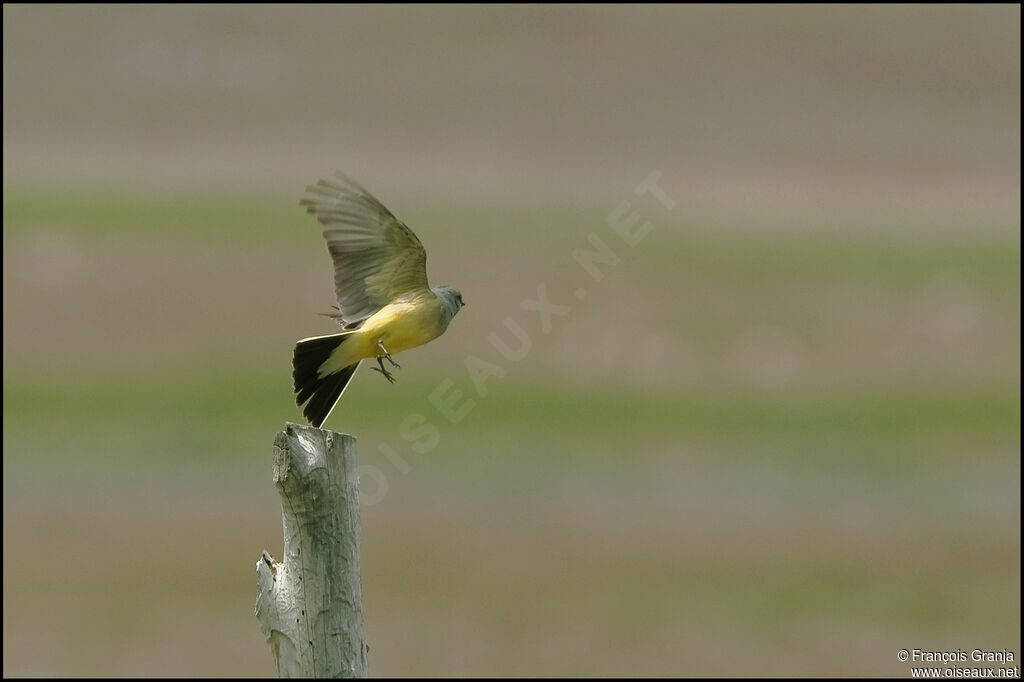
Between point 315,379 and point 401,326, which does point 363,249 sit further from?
point 315,379

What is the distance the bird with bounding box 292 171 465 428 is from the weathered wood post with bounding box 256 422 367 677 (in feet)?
2.20

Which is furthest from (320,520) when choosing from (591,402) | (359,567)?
(591,402)

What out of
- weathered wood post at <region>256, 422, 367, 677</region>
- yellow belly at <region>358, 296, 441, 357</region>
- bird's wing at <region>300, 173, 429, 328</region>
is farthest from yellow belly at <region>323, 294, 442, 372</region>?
weathered wood post at <region>256, 422, 367, 677</region>

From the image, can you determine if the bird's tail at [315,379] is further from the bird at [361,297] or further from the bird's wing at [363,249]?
the bird's wing at [363,249]

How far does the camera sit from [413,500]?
50.0 feet

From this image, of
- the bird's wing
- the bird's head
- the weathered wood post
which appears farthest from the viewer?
the bird's head

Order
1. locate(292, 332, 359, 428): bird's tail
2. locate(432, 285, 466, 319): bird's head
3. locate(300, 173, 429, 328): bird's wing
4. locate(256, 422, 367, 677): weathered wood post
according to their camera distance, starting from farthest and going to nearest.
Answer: locate(432, 285, 466, 319): bird's head < locate(300, 173, 429, 328): bird's wing < locate(292, 332, 359, 428): bird's tail < locate(256, 422, 367, 677): weathered wood post

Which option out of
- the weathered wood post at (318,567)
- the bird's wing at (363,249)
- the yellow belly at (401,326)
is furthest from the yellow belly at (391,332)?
the weathered wood post at (318,567)

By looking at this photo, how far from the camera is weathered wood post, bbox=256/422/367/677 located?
16.5 ft

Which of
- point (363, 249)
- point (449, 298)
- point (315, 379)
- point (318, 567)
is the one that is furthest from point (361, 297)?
point (318, 567)

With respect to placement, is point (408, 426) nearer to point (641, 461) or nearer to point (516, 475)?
point (516, 475)

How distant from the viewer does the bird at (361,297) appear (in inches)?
227

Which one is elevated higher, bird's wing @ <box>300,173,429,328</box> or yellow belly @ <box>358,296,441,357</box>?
bird's wing @ <box>300,173,429,328</box>

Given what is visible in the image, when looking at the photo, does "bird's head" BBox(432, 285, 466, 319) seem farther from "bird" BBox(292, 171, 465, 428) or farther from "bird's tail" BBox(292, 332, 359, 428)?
"bird's tail" BBox(292, 332, 359, 428)
